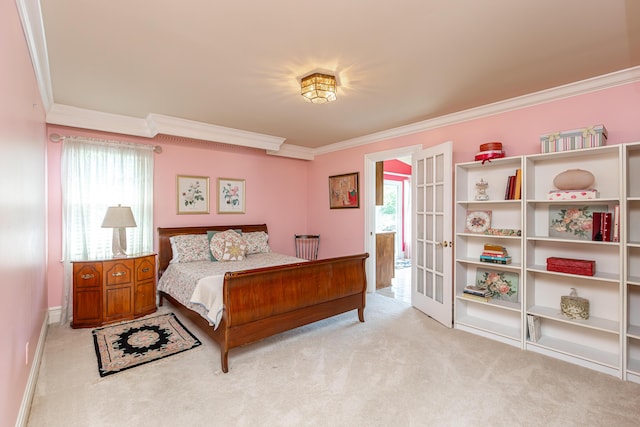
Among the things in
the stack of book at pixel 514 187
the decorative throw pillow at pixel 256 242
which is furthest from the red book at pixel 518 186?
the decorative throw pillow at pixel 256 242

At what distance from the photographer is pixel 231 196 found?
4.93m

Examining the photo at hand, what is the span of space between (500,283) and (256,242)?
3.28 meters

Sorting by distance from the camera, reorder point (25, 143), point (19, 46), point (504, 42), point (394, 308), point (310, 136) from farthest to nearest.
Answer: point (310, 136) < point (394, 308) < point (504, 42) < point (25, 143) < point (19, 46)

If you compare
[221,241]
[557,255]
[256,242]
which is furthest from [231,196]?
[557,255]

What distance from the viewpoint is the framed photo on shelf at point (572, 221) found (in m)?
2.75

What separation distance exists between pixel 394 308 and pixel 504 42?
3.18 m

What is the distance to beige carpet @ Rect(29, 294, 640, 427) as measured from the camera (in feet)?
6.48

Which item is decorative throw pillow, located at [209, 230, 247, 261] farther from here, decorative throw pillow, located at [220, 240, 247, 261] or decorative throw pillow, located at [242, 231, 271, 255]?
decorative throw pillow, located at [242, 231, 271, 255]

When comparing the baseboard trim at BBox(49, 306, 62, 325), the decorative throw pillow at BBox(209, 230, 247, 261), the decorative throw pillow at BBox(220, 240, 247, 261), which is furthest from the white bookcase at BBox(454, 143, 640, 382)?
the baseboard trim at BBox(49, 306, 62, 325)

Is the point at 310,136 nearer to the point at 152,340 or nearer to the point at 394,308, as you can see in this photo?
the point at 394,308

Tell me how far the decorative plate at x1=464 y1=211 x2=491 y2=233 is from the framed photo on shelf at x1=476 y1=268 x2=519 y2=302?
472mm

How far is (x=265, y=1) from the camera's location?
5.71ft

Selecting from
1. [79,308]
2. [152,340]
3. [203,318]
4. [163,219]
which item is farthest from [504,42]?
[79,308]

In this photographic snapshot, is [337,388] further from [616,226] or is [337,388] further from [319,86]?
[616,226]
